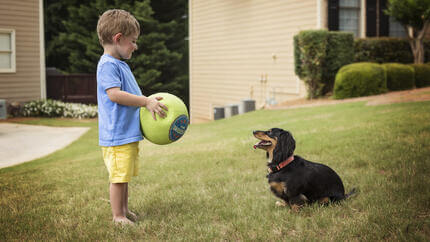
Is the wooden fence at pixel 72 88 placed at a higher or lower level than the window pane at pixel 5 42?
lower

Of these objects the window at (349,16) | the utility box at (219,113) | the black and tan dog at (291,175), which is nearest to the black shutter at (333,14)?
the window at (349,16)

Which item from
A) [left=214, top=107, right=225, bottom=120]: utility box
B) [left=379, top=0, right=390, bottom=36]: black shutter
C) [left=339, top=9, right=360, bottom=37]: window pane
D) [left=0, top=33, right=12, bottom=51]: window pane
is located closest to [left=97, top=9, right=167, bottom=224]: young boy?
[left=339, top=9, right=360, bottom=37]: window pane

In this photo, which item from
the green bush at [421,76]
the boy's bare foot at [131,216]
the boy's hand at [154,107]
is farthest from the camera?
the green bush at [421,76]

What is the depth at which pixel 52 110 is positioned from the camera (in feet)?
52.8

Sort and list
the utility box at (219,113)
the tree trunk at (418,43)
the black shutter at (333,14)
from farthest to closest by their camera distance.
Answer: the utility box at (219,113), the tree trunk at (418,43), the black shutter at (333,14)

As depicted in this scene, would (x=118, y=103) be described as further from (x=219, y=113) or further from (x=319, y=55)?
(x=219, y=113)

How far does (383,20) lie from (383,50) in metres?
1.33

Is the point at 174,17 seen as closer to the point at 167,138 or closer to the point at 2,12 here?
the point at 2,12

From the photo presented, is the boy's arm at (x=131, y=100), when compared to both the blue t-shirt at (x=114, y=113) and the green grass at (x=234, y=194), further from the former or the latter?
the green grass at (x=234, y=194)

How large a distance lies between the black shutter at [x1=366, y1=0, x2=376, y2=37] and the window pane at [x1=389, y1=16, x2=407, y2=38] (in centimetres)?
101

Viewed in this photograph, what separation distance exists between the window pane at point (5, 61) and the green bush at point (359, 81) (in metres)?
12.1

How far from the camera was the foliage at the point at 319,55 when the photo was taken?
12914 millimetres

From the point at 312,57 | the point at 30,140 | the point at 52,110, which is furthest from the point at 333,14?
the point at 52,110

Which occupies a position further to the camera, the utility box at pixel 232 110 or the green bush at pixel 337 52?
the utility box at pixel 232 110
